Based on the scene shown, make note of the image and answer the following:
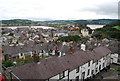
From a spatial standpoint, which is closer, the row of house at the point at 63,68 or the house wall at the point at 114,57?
the row of house at the point at 63,68

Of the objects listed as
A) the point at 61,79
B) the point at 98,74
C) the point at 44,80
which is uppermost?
the point at 44,80

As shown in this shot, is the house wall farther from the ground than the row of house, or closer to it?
closer to it

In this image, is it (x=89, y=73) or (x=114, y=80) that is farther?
(x=89, y=73)

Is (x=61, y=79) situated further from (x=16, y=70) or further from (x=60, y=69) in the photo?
(x=16, y=70)

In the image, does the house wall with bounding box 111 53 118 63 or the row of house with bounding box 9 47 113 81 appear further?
the house wall with bounding box 111 53 118 63

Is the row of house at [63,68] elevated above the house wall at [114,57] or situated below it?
above

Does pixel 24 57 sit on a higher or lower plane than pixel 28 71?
lower

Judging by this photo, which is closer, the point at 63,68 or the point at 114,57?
the point at 63,68

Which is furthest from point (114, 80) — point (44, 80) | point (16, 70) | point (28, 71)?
point (16, 70)
